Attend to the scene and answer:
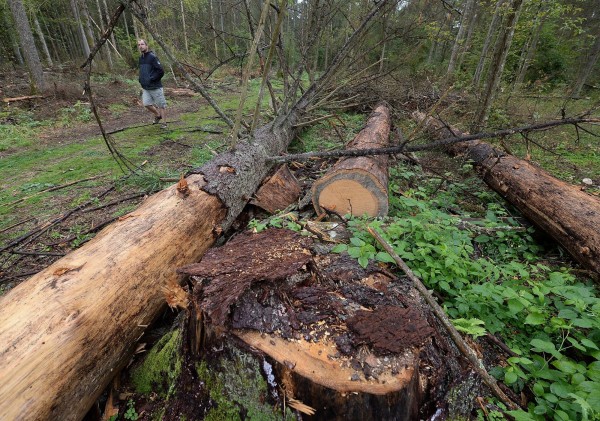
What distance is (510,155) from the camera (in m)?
4.16

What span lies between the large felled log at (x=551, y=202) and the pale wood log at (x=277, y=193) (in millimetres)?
1618

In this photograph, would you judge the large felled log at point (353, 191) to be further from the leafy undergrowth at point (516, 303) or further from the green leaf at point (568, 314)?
the green leaf at point (568, 314)

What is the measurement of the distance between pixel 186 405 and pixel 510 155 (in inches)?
184

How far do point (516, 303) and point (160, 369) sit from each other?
2.05 m

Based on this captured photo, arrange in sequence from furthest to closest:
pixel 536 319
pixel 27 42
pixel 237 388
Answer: pixel 27 42, pixel 536 319, pixel 237 388

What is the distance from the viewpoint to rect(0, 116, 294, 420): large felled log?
1.27 meters

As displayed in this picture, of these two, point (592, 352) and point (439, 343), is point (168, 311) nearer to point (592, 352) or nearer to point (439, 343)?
point (439, 343)

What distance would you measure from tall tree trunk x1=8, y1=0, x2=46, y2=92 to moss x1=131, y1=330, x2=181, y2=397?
10767mm

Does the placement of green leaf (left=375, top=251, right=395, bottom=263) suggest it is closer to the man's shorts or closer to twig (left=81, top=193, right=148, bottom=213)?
twig (left=81, top=193, right=148, bottom=213)

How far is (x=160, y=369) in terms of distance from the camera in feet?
5.55

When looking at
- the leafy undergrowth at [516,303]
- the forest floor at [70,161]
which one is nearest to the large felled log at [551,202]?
the leafy undergrowth at [516,303]

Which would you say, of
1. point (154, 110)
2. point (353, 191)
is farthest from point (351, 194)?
point (154, 110)

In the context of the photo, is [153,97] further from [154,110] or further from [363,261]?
[363,261]

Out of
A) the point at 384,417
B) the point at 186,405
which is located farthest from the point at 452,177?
the point at 186,405
